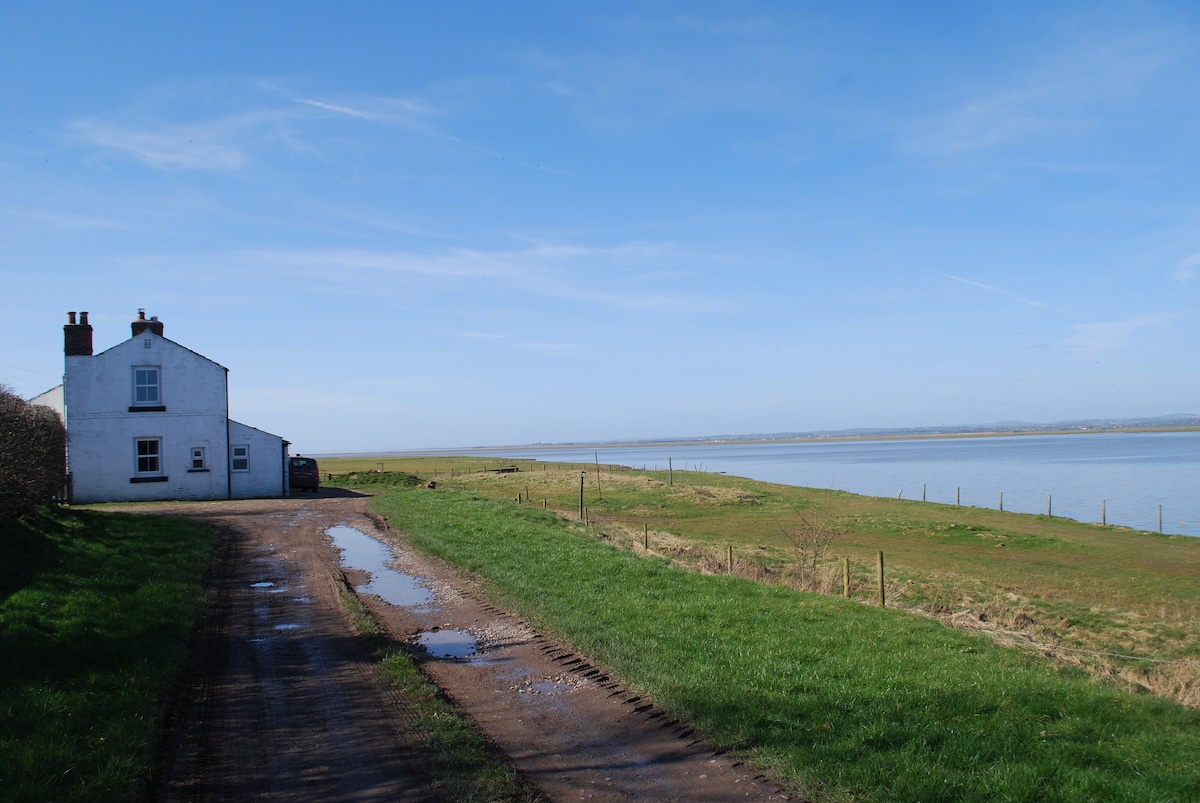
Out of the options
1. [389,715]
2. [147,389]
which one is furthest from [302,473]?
[389,715]

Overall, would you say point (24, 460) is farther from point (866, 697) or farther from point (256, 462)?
point (256, 462)

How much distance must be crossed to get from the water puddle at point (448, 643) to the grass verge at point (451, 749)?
1.90 ft

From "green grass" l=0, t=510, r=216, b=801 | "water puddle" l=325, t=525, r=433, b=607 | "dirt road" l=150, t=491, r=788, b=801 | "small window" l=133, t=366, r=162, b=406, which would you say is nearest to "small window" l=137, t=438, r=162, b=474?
"small window" l=133, t=366, r=162, b=406

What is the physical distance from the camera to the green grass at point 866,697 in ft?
17.3

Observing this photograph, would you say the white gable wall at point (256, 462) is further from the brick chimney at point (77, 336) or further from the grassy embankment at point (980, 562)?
the grassy embankment at point (980, 562)

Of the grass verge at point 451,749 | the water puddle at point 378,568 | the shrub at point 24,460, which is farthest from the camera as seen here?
the shrub at point 24,460

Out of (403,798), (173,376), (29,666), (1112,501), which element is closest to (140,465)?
(173,376)

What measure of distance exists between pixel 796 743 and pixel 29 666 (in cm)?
689

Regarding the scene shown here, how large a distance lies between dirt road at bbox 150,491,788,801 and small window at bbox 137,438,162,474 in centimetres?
2347

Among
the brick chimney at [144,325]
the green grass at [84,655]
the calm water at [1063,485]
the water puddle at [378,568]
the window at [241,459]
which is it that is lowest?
the calm water at [1063,485]

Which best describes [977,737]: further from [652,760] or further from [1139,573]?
[1139,573]

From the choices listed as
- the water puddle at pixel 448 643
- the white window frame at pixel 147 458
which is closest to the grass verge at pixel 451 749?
the water puddle at pixel 448 643

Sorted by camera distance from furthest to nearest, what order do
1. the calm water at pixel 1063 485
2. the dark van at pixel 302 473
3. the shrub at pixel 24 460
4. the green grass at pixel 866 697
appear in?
the calm water at pixel 1063 485 → the dark van at pixel 302 473 → the shrub at pixel 24 460 → the green grass at pixel 866 697

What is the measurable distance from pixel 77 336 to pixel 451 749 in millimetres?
32383
